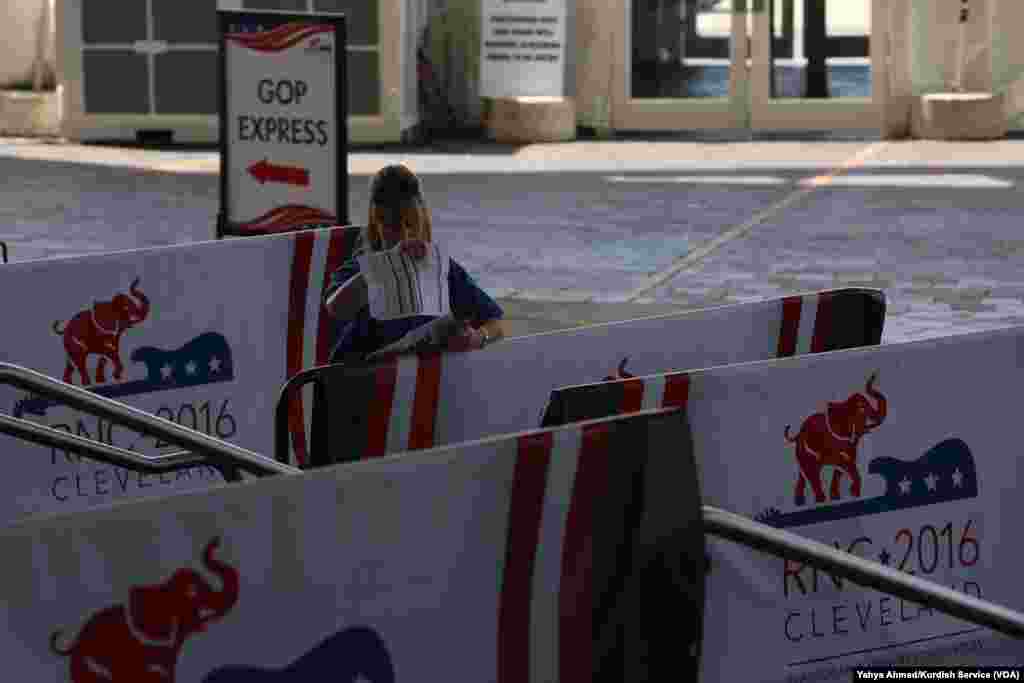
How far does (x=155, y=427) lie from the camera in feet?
19.8

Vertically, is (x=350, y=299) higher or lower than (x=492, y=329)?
higher

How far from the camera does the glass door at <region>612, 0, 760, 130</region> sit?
23297mm

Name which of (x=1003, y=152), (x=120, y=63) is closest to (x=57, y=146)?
(x=120, y=63)

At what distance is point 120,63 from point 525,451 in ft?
60.6

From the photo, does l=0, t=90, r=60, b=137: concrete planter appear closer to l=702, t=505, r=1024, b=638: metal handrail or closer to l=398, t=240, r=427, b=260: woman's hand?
l=398, t=240, r=427, b=260: woman's hand

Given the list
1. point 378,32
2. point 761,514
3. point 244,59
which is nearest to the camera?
point 761,514

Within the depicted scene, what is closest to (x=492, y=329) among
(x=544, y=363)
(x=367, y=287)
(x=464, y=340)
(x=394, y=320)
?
(x=464, y=340)

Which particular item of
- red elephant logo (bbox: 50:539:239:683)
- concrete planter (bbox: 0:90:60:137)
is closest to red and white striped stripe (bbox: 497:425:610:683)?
red elephant logo (bbox: 50:539:239:683)

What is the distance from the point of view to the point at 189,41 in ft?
74.1

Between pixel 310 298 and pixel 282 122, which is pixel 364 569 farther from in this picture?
pixel 282 122

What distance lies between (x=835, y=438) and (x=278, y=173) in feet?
16.3

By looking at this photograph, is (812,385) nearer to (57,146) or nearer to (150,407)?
(150,407)

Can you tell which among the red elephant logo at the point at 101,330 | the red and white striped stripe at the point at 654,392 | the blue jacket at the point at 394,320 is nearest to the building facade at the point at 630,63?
the red elephant logo at the point at 101,330

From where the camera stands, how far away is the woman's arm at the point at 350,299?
23.9ft
